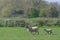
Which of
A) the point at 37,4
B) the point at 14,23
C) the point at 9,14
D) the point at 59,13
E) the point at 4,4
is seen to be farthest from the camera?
the point at 4,4

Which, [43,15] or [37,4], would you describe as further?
[37,4]

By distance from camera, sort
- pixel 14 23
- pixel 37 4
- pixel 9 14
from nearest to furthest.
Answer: pixel 14 23
pixel 9 14
pixel 37 4

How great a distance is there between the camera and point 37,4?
6091 cm

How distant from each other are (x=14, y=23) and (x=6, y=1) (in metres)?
35.3

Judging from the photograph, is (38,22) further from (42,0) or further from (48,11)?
(42,0)

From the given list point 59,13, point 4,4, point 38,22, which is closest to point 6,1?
point 4,4

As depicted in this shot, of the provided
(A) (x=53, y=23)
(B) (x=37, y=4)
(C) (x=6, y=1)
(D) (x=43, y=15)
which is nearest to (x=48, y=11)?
(D) (x=43, y=15)

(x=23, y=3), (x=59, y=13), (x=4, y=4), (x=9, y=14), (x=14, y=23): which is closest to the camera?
(x=14, y=23)

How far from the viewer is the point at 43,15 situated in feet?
172

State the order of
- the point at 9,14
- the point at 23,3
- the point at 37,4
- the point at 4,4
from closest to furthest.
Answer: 1. the point at 9,14
2. the point at 37,4
3. the point at 4,4
4. the point at 23,3

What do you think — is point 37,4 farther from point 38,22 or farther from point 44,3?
point 38,22

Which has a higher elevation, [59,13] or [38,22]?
[38,22]

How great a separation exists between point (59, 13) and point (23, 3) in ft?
69.7

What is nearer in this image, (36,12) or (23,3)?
(36,12)
